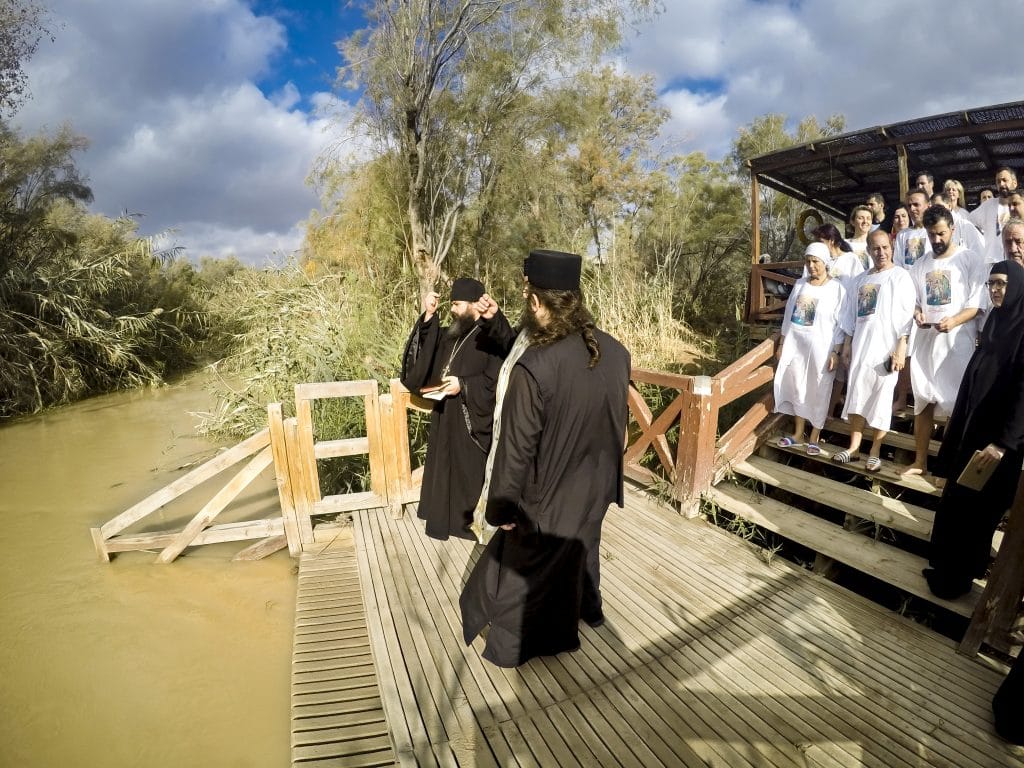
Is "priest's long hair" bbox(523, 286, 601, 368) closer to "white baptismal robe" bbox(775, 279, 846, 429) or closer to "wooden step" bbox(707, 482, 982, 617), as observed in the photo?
"wooden step" bbox(707, 482, 982, 617)

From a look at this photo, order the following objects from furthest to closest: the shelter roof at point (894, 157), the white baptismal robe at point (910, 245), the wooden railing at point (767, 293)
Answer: the wooden railing at point (767, 293), the shelter roof at point (894, 157), the white baptismal robe at point (910, 245)

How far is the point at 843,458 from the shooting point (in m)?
3.75

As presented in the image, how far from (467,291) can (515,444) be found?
1.48 metres

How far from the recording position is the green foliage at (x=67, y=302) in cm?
905

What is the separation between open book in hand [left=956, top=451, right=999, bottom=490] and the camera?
2.46 metres

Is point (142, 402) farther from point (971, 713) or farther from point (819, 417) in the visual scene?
point (971, 713)

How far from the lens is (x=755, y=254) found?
698 cm

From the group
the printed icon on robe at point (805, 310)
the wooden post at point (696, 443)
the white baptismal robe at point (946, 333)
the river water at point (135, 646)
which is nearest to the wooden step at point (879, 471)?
the white baptismal robe at point (946, 333)

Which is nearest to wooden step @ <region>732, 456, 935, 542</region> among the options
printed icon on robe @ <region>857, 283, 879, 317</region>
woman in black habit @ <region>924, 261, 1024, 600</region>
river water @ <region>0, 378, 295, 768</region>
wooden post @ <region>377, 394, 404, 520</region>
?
woman in black habit @ <region>924, 261, 1024, 600</region>

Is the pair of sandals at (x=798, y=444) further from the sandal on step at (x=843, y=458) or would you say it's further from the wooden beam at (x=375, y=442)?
the wooden beam at (x=375, y=442)

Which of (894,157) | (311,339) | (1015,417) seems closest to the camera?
(1015,417)

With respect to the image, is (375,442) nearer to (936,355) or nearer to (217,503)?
(217,503)

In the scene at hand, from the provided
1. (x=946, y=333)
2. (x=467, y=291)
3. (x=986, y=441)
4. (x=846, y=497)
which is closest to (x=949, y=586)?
(x=986, y=441)

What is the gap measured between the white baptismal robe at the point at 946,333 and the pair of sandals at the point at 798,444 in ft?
2.29
